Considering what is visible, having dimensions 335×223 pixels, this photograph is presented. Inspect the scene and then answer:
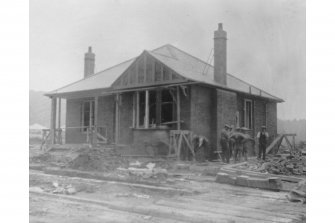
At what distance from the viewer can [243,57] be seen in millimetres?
8289

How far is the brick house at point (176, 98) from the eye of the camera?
8.95 meters

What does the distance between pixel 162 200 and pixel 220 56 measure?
14.3ft

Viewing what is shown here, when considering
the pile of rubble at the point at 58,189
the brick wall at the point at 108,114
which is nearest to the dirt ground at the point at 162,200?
A: the pile of rubble at the point at 58,189

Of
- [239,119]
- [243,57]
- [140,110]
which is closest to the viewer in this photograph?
[243,57]

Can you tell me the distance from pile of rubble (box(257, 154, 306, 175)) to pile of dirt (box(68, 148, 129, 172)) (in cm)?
349

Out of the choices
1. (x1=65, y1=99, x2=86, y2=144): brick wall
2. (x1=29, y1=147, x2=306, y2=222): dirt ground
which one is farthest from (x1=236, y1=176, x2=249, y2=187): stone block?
(x1=65, y1=99, x2=86, y2=144): brick wall

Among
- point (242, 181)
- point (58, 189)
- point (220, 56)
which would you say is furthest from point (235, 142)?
point (58, 189)

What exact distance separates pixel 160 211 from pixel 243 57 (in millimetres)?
3958

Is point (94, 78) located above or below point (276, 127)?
above

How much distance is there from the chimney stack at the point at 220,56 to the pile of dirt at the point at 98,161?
3.40m

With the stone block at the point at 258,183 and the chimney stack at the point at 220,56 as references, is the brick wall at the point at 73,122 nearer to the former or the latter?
the chimney stack at the point at 220,56

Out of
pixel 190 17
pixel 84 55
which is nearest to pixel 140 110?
pixel 84 55

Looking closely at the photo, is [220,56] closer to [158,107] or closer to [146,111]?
[158,107]
